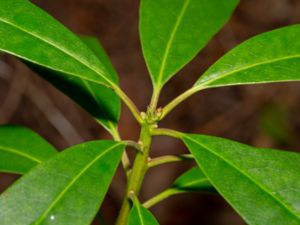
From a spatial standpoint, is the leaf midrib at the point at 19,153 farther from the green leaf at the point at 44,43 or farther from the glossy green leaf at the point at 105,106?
the green leaf at the point at 44,43

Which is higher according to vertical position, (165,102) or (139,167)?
(165,102)

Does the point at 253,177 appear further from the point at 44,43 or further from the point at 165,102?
the point at 165,102

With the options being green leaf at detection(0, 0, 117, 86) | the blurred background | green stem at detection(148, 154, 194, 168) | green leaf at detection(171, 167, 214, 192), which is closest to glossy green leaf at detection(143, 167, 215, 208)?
green leaf at detection(171, 167, 214, 192)

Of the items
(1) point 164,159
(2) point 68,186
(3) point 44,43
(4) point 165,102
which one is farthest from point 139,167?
(4) point 165,102

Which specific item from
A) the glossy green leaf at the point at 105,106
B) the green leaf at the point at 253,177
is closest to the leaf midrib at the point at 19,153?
the glossy green leaf at the point at 105,106

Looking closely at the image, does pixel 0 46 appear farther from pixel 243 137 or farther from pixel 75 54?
pixel 243 137

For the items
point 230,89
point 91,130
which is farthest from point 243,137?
point 91,130

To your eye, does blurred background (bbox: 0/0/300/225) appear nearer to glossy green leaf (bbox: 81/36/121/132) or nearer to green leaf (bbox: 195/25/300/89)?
glossy green leaf (bbox: 81/36/121/132)
